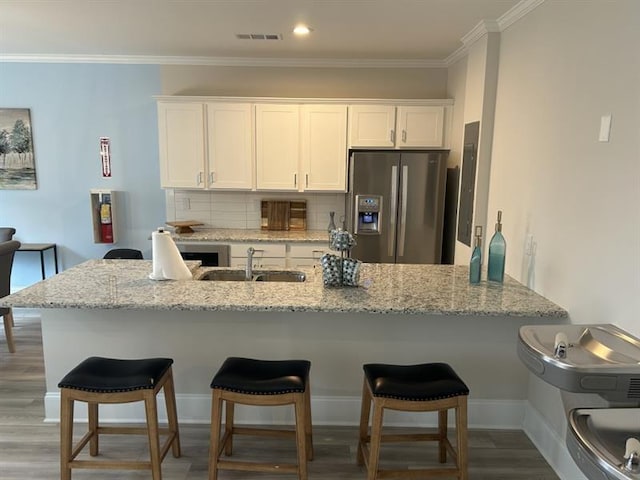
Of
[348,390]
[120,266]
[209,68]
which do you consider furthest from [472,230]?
[209,68]

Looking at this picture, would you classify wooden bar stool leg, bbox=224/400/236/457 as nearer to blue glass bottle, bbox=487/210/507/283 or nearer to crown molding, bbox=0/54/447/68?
blue glass bottle, bbox=487/210/507/283

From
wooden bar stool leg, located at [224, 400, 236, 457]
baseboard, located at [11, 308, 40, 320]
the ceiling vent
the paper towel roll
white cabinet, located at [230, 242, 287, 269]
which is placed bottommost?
baseboard, located at [11, 308, 40, 320]

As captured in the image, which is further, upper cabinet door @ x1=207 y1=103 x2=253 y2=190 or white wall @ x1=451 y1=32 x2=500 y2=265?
upper cabinet door @ x1=207 y1=103 x2=253 y2=190

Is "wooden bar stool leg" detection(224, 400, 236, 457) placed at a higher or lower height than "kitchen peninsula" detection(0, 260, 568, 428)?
lower

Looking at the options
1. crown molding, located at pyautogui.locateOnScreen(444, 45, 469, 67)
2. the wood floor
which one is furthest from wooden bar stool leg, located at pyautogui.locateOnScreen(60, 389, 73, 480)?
crown molding, located at pyautogui.locateOnScreen(444, 45, 469, 67)

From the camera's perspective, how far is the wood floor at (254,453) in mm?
2293

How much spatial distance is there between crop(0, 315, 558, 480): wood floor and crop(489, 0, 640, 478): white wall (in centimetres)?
27

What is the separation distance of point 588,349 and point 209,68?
4.18 meters

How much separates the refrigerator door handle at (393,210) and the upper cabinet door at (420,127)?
436 mm

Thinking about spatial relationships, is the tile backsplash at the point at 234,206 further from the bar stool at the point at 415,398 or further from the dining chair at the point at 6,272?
the bar stool at the point at 415,398

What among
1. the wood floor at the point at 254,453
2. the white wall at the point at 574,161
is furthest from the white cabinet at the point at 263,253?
the white wall at the point at 574,161

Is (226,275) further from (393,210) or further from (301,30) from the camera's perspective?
(301,30)

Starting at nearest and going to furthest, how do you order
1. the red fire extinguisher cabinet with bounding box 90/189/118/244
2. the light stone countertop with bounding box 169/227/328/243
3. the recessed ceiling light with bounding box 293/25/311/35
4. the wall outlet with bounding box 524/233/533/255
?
the wall outlet with bounding box 524/233/533/255 < the recessed ceiling light with bounding box 293/25/311/35 < the light stone countertop with bounding box 169/227/328/243 < the red fire extinguisher cabinet with bounding box 90/189/118/244

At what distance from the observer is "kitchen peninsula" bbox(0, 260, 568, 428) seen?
2566 millimetres
